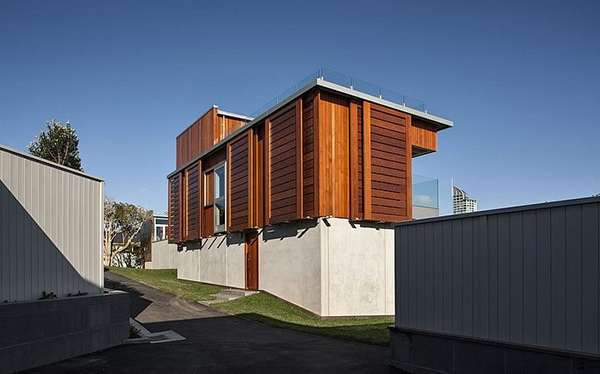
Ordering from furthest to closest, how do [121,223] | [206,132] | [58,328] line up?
[121,223] → [206,132] → [58,328]

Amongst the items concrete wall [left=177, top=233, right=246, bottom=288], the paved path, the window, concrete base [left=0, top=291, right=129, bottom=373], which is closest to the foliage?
concrete base [left=0, top=291, right=129, bottom=373]

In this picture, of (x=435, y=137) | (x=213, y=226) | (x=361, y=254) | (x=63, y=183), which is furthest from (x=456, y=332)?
(x=213, y=226)

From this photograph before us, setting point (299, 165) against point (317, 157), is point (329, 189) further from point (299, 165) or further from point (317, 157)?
point (299, 165)

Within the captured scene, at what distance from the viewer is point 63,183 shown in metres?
10.0

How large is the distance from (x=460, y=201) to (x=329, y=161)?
27.0 ft

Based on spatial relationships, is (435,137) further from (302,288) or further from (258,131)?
(302,288)

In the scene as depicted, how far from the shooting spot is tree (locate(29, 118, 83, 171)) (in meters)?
33.0

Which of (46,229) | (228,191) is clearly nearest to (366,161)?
(228,191)

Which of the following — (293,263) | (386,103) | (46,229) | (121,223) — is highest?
(386,103)

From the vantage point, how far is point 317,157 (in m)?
16.4

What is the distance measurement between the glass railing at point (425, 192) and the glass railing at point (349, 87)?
9.71 feet

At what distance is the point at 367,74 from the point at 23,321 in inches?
564

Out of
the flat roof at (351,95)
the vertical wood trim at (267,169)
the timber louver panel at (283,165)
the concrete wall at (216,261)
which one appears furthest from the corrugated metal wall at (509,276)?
the concrete wall at (216,261)

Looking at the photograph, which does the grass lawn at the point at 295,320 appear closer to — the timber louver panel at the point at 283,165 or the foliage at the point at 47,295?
the timber louver panel at the point at 283,165
